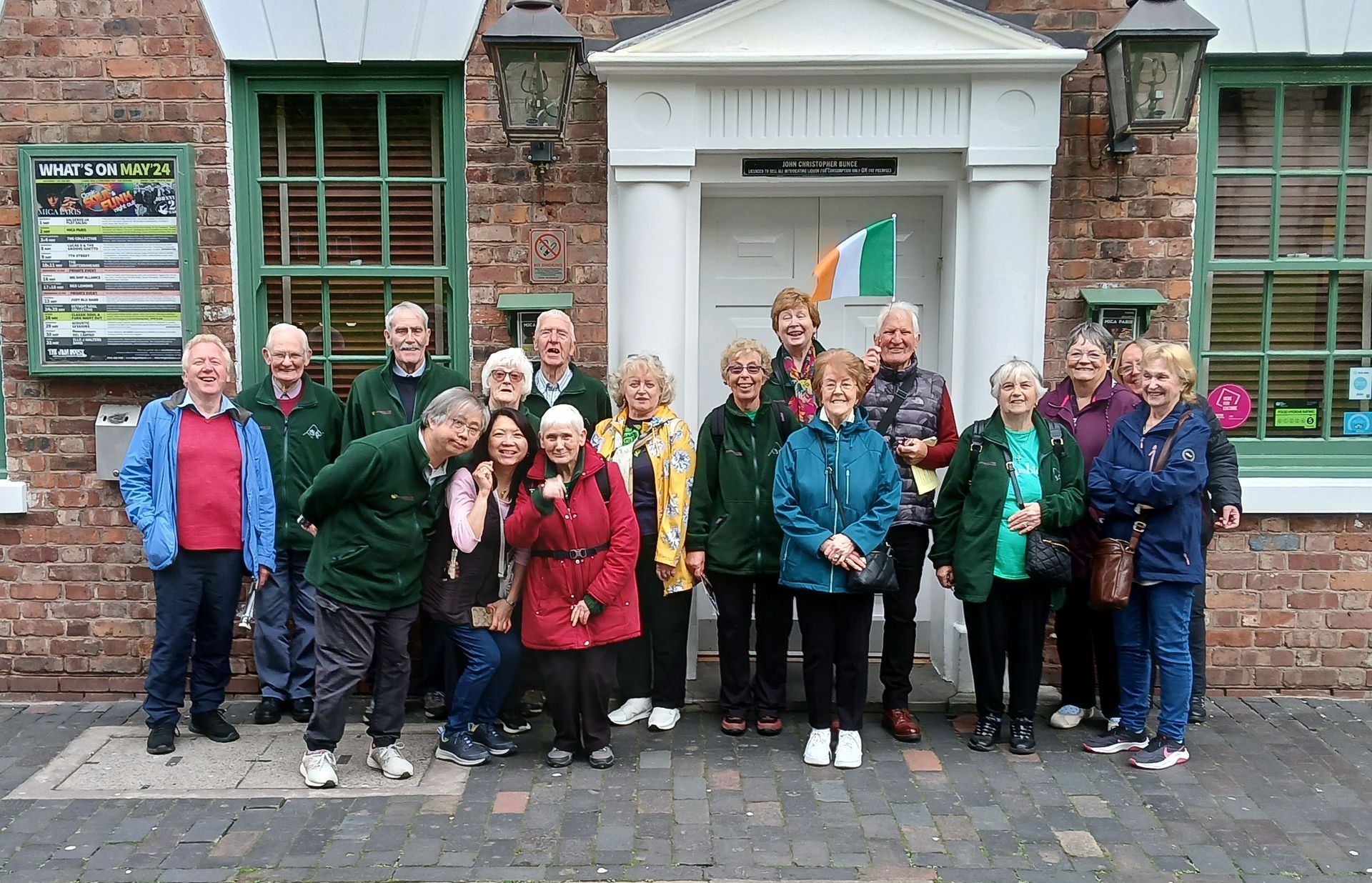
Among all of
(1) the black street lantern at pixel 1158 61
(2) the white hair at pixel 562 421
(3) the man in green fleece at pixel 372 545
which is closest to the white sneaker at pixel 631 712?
Answer: (3) the man in green fleece at pixel 372 545

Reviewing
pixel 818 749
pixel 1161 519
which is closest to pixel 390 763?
pixel 818 749

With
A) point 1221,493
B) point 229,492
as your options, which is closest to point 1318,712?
point 1221,493

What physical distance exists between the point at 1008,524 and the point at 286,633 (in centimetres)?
340

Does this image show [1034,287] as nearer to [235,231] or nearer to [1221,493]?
[1221,493]

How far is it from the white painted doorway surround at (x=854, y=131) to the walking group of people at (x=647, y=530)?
21.4 inches

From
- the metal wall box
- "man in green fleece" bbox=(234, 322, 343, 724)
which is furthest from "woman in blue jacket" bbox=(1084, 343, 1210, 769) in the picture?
the metal wall box

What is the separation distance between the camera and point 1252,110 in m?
5.80

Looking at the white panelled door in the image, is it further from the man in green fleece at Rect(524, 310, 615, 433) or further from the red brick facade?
the man in green fleece at Rect(524, 310, 615, 433)

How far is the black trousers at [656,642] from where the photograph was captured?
205 inches

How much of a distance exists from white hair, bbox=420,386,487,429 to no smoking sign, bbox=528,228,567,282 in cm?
140

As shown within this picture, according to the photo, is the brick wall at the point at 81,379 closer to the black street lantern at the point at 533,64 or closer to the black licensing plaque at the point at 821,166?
the black street lantern at the point at 533,64

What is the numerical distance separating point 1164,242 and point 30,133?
5699 mm

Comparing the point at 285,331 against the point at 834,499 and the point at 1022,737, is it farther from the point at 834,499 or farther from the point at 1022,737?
the point at 1022,737

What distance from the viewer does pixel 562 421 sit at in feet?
14.8
